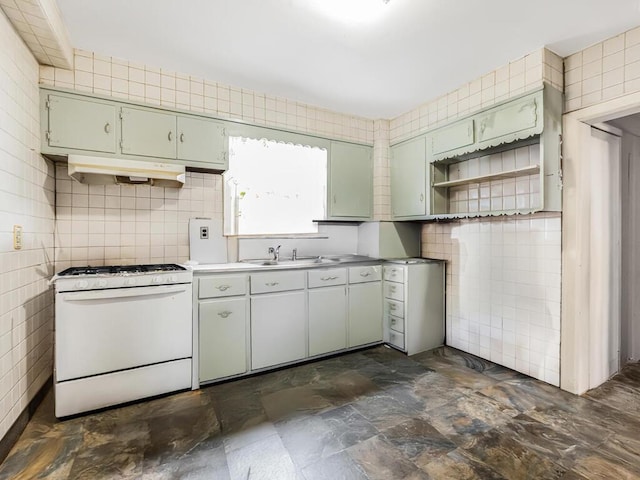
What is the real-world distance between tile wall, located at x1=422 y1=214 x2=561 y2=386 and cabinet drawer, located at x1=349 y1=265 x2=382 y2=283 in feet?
2.51

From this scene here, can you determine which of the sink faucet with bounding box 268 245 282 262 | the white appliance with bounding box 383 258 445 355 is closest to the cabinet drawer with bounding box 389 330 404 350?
the white appliance with bounding box 383 258 445 355

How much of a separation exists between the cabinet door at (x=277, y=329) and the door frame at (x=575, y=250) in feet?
6.85

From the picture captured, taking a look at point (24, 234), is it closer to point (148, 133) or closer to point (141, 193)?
point (141, 193)

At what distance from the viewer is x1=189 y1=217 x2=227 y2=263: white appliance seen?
289 centimetres

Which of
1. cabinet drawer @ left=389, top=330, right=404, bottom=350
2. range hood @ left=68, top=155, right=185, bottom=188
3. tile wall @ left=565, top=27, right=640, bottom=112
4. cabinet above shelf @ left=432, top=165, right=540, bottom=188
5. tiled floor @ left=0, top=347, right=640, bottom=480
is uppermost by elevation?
tile wall @ left=565, top=27, right=640, bottom=112

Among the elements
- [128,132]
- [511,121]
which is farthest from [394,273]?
[128,132]

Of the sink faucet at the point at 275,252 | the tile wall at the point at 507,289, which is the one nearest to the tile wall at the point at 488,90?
the tile wall at the point at 507,289

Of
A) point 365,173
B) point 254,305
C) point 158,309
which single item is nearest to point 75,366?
point 158,309

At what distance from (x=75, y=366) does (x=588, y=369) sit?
368 centimetres

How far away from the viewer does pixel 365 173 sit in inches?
142

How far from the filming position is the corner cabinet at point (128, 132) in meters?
2.24

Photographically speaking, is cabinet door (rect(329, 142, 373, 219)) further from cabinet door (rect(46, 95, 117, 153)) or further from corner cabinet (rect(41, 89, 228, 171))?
cabinet door (rect(46, 95, 117, 153))

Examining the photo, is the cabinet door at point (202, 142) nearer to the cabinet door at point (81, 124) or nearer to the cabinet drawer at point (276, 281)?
the cabinet door at point (81, 124)

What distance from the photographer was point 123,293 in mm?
2158
